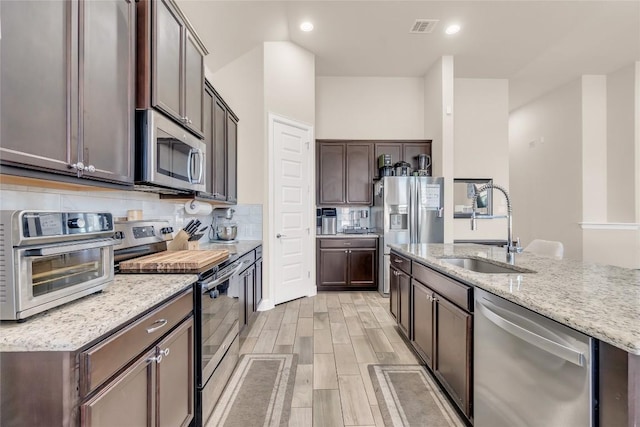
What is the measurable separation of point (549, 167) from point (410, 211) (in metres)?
3.67

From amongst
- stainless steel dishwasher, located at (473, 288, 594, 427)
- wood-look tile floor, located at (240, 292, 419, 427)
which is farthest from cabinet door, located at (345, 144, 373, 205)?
stainless steel dishwasher, located at (473, 288, 594, 427)

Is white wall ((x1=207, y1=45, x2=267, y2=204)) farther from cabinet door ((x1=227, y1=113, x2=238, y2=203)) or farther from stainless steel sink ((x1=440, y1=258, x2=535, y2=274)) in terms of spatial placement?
stainless steel sink ((x1=440, y1=258, x2=535, y2=274))

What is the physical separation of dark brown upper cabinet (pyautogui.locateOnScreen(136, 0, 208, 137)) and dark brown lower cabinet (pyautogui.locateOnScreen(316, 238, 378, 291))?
2.77 m

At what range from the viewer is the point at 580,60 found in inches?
183

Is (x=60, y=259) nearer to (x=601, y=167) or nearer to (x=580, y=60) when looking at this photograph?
(x=580, y=60)

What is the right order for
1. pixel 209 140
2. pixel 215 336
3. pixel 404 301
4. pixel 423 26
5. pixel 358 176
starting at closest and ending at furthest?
1. pixel 215 336
2. pixel 404 301
3. pixel 209 140
4. pixel 423 26
5. pixel 358 176

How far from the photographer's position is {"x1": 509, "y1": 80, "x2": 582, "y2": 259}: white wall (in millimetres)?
5230

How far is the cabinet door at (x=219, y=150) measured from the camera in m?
2.96

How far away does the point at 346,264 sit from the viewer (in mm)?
4543

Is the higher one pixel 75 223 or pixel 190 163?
pixel 190 163

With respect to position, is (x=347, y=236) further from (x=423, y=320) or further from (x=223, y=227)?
(x=423, y=320)

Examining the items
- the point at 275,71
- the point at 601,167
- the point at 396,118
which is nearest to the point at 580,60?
the point at 601,167

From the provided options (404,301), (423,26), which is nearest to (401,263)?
(404,301)

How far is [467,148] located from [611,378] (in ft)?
16.3
